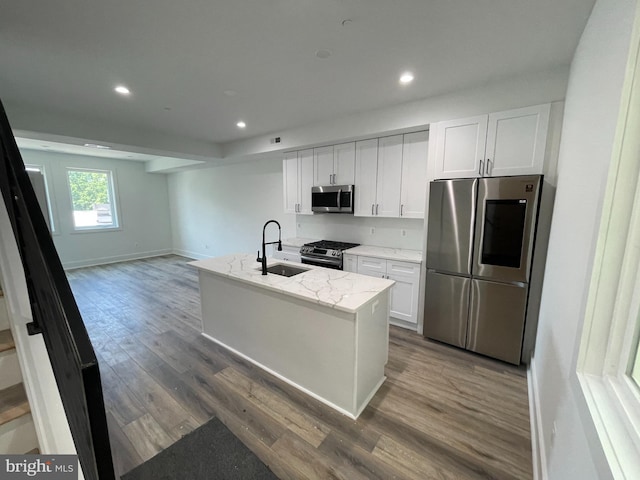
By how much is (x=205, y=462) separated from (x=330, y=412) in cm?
90

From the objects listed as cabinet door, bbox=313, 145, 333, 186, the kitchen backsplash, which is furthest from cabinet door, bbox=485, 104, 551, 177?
cabinet door, bbox=313, 145, 333, 186

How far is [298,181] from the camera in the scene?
14.8ft

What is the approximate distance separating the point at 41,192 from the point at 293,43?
3.14m

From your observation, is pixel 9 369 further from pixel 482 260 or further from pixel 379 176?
pixel 379 176

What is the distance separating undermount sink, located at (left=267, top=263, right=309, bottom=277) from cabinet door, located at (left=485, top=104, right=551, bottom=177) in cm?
222

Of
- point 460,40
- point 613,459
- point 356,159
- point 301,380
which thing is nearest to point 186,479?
point 301,380

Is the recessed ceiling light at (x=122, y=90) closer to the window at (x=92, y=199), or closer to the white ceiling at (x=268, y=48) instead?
the white ceiling at (x=268, y=48)

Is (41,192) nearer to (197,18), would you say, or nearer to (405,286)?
(197,18)

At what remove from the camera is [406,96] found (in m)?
2.96

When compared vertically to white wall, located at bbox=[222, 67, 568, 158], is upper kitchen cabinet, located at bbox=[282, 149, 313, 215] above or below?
below

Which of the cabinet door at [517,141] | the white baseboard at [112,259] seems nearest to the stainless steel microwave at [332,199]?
the cabinet door at [517,141]

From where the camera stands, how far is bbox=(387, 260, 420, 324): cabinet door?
3217 millimetres

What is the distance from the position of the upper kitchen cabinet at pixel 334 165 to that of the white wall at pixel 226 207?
126 cm

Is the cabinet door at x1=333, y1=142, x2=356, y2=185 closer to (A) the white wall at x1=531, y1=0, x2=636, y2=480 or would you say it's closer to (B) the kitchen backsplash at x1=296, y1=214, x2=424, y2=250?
(B) the kitchen backsplash at x1=296, y1=214, x2=424, y2=250
